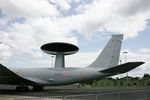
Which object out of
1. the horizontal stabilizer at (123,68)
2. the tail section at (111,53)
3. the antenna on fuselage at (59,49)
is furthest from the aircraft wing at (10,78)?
the horizontal stabilizer at (123,68)

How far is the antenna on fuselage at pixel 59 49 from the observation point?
3588 centimetres

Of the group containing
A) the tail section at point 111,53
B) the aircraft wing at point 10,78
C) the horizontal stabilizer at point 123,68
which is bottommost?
the aircraft wing at point 10,78

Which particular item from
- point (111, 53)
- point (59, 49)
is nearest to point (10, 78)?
point (59, 49)

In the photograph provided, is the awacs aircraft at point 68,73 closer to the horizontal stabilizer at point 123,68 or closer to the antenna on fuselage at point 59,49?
the horizontal stabilizer at point 123,68

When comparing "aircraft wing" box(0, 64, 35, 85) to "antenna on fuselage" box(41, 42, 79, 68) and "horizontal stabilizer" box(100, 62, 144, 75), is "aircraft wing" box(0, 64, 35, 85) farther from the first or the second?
"horizontal stabilizer" box(100, 62, 144, 75)

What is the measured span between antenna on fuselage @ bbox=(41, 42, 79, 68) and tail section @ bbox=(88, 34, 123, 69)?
5.70 metres

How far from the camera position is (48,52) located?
38.4 metres

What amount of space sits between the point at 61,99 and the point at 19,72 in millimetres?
24098

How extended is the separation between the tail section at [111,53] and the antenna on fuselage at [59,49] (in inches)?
224

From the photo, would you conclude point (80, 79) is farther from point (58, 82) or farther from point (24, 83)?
point (24, 83)

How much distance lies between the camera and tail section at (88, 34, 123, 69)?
31578 mm

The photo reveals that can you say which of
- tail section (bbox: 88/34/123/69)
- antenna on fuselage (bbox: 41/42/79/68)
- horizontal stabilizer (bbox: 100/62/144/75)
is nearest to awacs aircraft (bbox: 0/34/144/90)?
tail section (bbox: 88/34/123/69)

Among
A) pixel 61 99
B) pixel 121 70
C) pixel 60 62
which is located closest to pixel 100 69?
pixel 121 70

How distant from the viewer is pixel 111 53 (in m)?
Answer: 31.6
